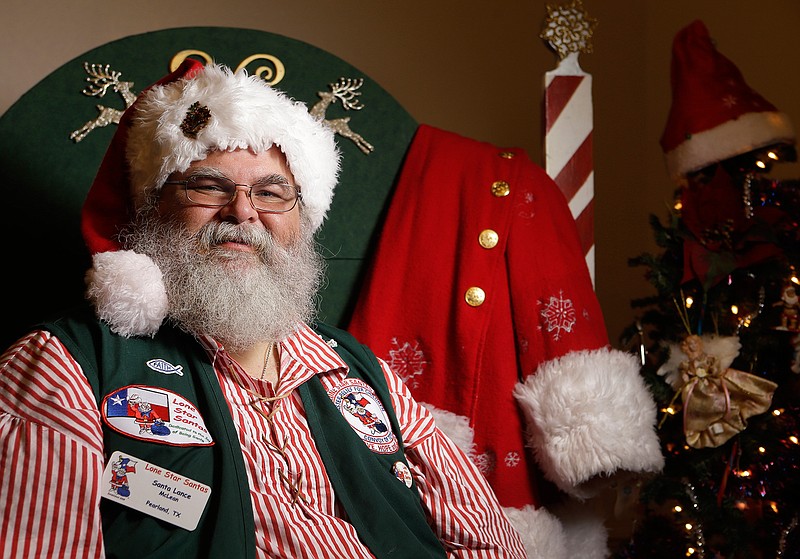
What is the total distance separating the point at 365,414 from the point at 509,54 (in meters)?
2.19

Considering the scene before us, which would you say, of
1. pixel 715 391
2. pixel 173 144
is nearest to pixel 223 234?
pixel 173 144

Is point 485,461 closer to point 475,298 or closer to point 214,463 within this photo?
point 475,298

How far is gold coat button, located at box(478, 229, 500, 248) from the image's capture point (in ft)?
7.39

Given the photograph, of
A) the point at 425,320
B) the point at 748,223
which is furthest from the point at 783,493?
the point at 425,320

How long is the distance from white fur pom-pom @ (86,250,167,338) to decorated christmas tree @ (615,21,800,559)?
A: 1.40m

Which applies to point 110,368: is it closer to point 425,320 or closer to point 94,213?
point 94,213

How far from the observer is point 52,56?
2650mm

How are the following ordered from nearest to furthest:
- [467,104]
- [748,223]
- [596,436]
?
1. [596,436]
2. [748,223]
3. [467,104]

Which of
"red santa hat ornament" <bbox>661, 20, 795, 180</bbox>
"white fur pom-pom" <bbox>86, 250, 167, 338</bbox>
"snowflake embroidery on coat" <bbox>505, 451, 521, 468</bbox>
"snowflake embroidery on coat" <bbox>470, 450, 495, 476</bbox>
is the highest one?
"red santa hat ornament" <bbox>661, 20, 795, 180</bbox>

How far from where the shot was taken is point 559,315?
2.20 m

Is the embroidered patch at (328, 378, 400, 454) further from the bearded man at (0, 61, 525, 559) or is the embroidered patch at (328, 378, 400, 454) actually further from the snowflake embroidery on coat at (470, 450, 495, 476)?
the snowflake embroidery on coat at (470, 450, 495, 476)

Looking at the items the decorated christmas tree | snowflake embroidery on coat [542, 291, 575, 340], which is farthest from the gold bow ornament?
snowflake embroidery on coat [542, 291, 575, 340]

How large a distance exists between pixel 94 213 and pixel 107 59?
22.2 inches

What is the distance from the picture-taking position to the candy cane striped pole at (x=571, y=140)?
2480 millimetres
